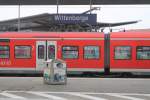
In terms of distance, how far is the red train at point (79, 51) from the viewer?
98.7ft

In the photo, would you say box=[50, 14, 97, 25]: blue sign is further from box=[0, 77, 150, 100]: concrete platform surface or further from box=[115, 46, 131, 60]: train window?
box=[0, 77, 150, 100]: concrete platform surface

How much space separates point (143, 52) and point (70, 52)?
4.18 metres

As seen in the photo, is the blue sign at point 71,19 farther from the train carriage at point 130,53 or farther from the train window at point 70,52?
the train carriage at point 130,53

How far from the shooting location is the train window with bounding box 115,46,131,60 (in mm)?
30109

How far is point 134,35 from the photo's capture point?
30172 millimetres

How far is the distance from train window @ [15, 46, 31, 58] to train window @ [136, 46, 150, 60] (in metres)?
6.27

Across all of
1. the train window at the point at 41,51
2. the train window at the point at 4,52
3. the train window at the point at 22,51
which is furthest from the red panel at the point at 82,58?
the train window at the point at 4,52

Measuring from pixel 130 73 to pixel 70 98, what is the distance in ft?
45.6

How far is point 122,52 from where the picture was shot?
3019 cm

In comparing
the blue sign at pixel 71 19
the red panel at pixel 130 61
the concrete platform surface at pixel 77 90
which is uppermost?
the blue sign at pixel 71 19
